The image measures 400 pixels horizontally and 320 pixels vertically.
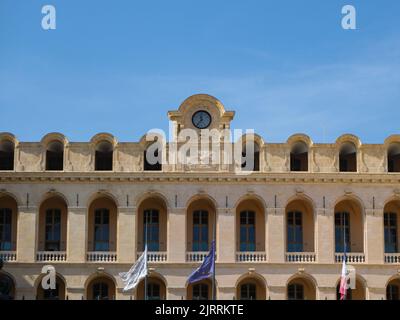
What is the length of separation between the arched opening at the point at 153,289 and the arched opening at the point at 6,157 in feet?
39.7

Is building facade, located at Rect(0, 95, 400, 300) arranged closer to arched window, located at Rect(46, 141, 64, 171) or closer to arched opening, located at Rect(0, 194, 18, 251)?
arched opening, located at Rect(0, 194, 18, 251)

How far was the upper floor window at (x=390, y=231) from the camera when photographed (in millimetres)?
57156

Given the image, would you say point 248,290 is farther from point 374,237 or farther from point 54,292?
point 54,292

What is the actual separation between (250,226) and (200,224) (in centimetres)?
342

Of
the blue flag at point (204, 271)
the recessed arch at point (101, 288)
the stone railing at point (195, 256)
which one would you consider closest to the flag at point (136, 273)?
the blue flag at point (204, 271)

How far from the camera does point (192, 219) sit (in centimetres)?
5712

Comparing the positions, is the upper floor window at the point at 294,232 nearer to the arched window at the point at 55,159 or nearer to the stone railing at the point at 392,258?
the stone railing at the point at 392,258

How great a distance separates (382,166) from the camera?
5591cm

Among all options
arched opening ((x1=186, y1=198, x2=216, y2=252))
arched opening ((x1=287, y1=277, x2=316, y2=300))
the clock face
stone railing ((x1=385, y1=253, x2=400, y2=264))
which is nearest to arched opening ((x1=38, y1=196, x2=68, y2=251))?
arched opening ((x1=186, y1=198, x2=216, y2=252))
